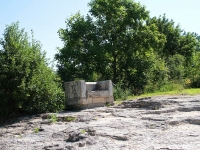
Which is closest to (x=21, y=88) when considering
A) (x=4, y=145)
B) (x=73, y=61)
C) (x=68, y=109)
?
(x=68, y=109)

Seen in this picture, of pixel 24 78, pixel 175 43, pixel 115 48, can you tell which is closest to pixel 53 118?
pixel 24 78

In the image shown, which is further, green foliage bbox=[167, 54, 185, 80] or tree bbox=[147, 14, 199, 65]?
tree bbox=[147, 14, 199, 65]

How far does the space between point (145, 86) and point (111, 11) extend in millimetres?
5925

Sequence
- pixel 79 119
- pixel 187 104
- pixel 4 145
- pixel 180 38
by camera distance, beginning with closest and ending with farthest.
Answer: pixel 4 145 → pixel 79 119 → pixel 187 104 → pixel 180 38

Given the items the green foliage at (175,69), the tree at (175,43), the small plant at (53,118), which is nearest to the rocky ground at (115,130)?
the small plant at (53,118)

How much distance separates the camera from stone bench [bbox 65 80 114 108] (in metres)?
10.9

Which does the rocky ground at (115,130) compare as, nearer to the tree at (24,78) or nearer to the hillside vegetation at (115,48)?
the tree at (24,78)

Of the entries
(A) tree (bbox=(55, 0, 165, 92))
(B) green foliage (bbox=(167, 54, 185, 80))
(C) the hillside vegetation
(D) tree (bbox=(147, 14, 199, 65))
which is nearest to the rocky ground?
(C) the hillside vegetation

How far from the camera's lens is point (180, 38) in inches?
1393

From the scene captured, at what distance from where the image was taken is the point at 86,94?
11.0 meters

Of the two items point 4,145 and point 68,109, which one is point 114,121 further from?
point 68,109

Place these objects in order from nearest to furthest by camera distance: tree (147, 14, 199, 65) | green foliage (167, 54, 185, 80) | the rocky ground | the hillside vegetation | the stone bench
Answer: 1. the rocky ground
2. the stone bench
3. the hillside vegetation
4. green foliage (167, 54, 185, 80)
5. tree (147, 14, 199, 65)

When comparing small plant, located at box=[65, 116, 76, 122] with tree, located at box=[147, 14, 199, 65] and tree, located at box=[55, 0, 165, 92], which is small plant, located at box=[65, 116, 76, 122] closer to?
tree, located at box=[55, 0, 165, 92]

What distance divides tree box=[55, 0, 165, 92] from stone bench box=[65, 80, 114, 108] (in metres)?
9.13
